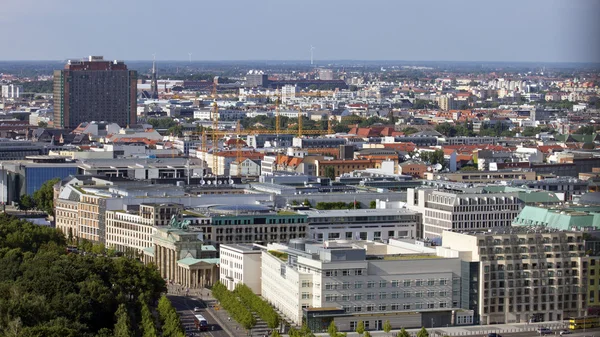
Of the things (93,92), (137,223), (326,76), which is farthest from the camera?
(326,76)

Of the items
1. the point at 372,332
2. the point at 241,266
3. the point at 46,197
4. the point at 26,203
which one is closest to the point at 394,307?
the point at 372,332

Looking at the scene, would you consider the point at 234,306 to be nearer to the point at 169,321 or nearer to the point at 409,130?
the point at 169,321

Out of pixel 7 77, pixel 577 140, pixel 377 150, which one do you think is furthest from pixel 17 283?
pixel 7 77

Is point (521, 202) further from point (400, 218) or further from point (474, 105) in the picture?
point (474, 105)

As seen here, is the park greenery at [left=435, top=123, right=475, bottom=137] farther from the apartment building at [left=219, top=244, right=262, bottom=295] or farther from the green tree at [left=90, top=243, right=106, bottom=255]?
the apartment building at [left=219, top=244, right=262, bottom=295]

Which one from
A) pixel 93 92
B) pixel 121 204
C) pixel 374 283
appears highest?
pixel 93 92

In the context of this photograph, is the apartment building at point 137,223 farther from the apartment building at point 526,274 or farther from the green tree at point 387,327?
the green tree at point 387,327

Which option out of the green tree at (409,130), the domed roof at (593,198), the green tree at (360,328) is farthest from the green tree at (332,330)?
the green tree at (409,130)
